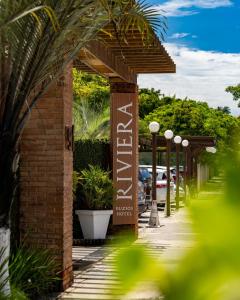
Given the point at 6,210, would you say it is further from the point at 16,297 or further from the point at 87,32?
the point at 87,32

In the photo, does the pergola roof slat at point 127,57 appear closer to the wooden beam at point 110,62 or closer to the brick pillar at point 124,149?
the wooden beam at point 110,62

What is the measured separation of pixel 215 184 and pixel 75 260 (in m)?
11.9

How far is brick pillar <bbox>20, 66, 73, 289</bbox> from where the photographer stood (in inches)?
366

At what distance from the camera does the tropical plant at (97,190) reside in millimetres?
15289

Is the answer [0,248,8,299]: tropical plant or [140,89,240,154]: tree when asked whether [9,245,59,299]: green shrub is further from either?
[140,89,240,154]: tree

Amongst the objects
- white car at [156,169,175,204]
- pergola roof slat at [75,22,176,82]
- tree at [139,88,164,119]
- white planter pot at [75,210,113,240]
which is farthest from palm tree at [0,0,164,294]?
tree at [139,88,164,119]

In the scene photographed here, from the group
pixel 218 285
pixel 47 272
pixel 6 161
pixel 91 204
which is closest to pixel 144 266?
pixel 218 285

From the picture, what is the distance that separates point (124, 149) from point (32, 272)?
830 centimetres

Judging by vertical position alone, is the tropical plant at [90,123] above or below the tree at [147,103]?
below

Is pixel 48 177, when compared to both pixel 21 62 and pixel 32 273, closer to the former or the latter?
pixel 32 273

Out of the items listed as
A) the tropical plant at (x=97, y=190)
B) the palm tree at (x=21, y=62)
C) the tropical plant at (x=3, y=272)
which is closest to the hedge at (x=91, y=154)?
the tropical plant at (x=97, y=190)

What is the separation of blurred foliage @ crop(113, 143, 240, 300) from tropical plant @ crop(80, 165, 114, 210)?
14.5 m

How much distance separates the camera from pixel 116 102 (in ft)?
52.8

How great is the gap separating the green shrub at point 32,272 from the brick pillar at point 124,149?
Result: 7353 mm
